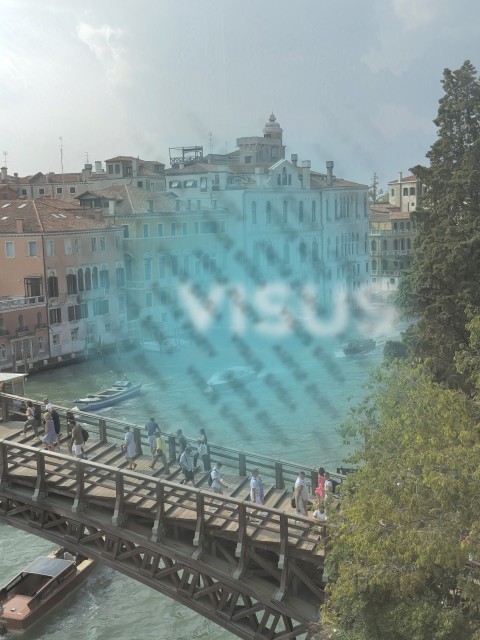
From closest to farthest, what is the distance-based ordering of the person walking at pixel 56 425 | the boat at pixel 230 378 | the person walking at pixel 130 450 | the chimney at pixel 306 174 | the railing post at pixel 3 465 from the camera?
the railing post at pixel 3 465, the person walking at pixel 130 450, the person walking at pixel 56 425, the boat at pixel 230 378, the chimney at pixel 306 174

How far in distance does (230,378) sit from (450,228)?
47.6ft

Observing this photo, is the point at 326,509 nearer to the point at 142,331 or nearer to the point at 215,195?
the point at 142,331

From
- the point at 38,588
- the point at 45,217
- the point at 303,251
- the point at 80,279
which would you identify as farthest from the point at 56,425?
the point at 303,251

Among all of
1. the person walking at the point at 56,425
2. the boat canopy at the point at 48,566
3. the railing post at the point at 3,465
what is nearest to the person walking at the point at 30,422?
the person walking at the point at 56,425

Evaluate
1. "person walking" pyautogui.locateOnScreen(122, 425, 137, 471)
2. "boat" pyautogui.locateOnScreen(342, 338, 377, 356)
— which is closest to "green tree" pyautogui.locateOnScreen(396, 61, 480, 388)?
"person walking" pyautogui.locateOnScreen(122, 425, 137, 471)

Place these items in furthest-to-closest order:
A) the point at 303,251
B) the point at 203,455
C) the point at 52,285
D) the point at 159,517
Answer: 1. the point at 303,251
2. the point at 52,285
3. the point at 203,455
4. the point at 159,517

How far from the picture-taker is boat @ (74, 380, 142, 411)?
2444 centimetres

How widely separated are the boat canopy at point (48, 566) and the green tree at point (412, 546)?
648cm

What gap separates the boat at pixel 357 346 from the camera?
3312 centimetres

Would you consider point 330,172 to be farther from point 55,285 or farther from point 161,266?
point 55,285

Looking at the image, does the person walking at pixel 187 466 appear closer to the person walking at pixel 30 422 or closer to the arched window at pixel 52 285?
the person walking at pixel 30 422

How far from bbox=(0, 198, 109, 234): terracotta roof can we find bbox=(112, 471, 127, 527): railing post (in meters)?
25.6

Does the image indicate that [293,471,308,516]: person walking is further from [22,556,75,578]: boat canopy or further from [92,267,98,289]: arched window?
[92,267,98,289]: arched window

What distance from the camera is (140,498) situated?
7.70 m
